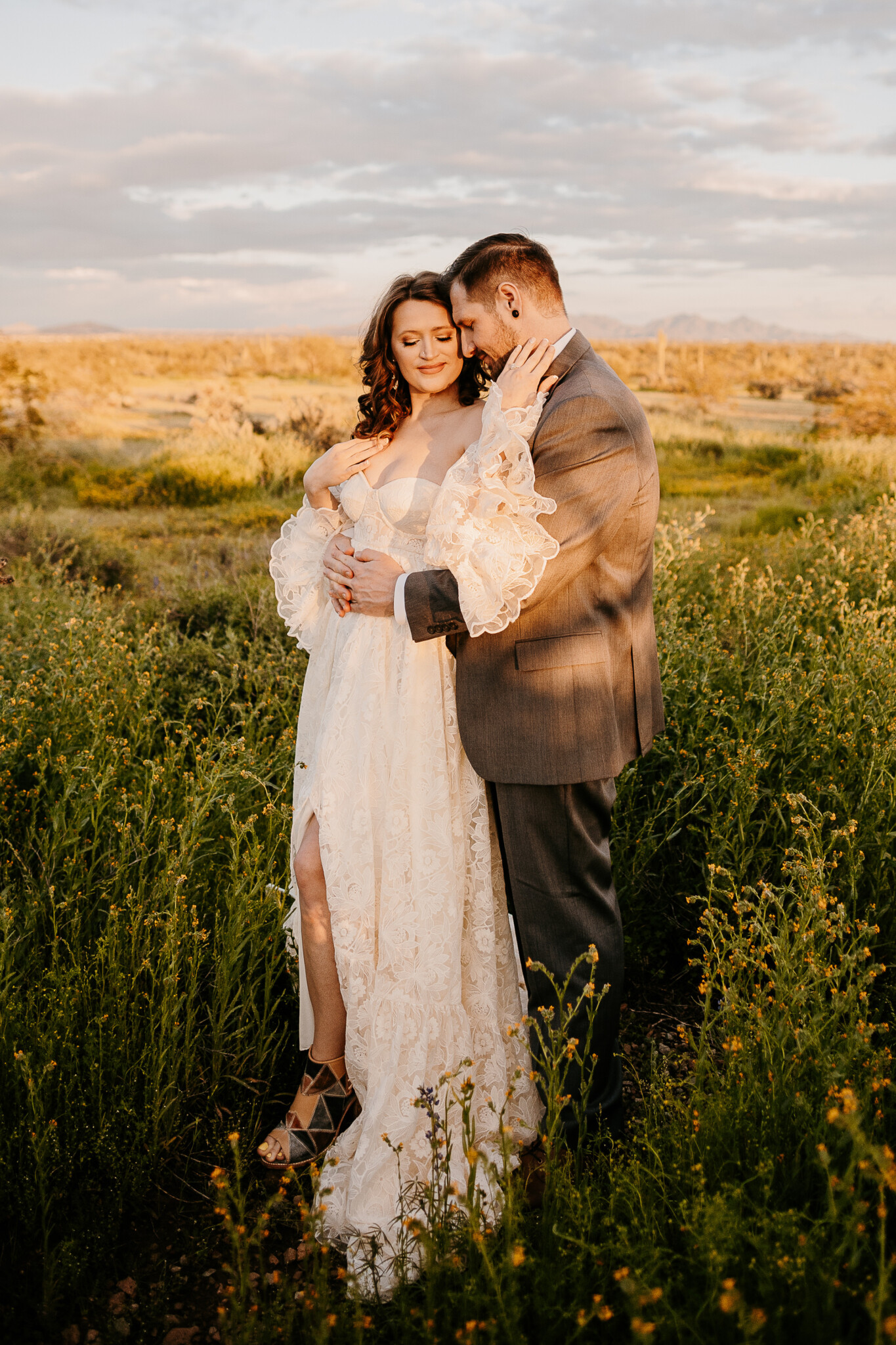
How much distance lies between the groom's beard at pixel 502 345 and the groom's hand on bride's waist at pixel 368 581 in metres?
A: 0.64

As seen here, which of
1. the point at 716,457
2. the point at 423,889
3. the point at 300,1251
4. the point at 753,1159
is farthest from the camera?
the point at 716,457

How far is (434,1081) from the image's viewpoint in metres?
2.42

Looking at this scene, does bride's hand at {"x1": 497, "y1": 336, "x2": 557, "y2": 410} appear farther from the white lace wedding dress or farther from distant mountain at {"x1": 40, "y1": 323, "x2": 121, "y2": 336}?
distant mountain at {"x1": 40, "y1": 323, "x2": 121, "y2": 336}

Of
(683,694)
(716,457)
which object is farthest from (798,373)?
(683,694)

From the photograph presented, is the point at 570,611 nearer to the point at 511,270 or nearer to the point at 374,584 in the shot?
the point at 374,584

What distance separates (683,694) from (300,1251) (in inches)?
96.8

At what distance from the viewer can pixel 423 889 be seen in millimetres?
2432

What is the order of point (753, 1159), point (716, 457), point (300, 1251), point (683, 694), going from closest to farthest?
point (753, 1159)
point (300, 1251)
point (683, 694)
point (716, 457)

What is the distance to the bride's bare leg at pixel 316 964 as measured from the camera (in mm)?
2600

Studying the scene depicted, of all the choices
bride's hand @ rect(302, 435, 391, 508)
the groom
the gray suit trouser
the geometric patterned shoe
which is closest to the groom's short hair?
the groom

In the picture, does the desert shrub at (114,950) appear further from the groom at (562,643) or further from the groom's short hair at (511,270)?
the groom's short hair at (511,270)

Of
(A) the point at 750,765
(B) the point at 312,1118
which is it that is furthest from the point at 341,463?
(B) the point at 312,1118

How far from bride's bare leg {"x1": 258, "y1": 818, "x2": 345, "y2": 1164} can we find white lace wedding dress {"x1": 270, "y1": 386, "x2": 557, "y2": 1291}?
8 cm

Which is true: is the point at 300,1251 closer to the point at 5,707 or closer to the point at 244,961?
the point at 244,961
